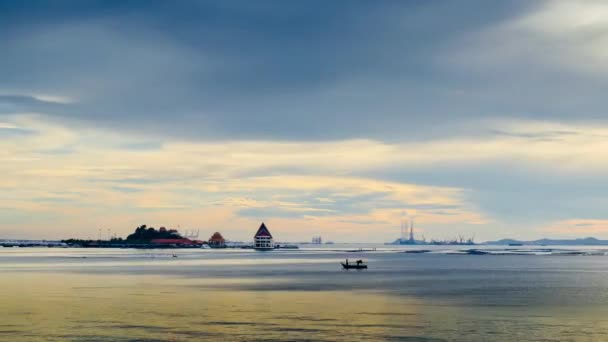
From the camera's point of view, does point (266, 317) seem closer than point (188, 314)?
Yes

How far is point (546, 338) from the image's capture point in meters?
51.8

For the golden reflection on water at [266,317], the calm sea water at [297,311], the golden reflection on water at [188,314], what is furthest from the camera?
the golden reflection on water at [188,314]

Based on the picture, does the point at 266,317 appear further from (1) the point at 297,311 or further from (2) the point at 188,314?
(2) the point at 188,314

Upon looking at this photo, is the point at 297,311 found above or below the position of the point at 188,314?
above

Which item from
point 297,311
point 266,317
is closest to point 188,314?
point 266,317

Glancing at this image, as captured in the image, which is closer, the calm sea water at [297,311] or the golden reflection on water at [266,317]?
the golden reflection on water at [266,317]

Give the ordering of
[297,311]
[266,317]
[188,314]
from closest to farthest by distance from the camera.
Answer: [266,317]
[188,314]
[297,311]

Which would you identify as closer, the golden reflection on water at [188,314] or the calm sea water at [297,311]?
the calm sea water at [297,311]

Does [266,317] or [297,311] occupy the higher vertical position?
[297,311]

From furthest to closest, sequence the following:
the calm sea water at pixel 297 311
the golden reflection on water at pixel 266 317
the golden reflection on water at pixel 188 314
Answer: the golden reflection on water at pixel 188 314, the calm sea water at pixel 297 311, the golden reflection on water at pixel 266 317

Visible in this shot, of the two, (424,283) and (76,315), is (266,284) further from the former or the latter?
(76,315)

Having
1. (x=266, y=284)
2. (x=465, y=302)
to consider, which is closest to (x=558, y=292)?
(x=465, y=302)

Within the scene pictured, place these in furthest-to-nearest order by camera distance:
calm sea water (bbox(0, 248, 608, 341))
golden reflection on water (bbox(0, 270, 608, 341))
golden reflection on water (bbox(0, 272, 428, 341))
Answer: golden reflection on water (bbox(0, 272, 428, 341))
calm sea water (bbox(0, 248, 608, 341))
golden reflection on water (bbox(0, 270, 608, 341))

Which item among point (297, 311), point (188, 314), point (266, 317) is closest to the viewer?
point (266, 317)
